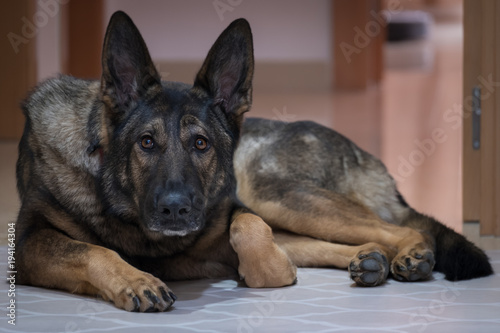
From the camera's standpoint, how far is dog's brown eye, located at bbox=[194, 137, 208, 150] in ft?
9.80

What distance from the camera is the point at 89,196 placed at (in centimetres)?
311

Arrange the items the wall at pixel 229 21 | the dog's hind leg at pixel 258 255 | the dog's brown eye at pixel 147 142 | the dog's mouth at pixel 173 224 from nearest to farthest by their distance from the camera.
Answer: the dog's mouth at pixel 173 224
the dog's brown eye at pixel 147 142
the dog's hind leg at pixel 258 255
the wall at pixel 229 21

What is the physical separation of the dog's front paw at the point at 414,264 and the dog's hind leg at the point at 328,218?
0.09 meters

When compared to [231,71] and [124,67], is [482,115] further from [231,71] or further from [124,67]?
[124,67]

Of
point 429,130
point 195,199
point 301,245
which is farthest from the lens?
point 429,130

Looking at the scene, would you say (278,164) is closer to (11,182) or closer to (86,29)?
(11,182)

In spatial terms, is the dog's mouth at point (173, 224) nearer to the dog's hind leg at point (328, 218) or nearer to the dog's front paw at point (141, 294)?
the dog's front paw at point (141, 294)

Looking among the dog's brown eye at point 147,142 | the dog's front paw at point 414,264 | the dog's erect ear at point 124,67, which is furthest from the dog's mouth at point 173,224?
the dog's front paw at point 414,264

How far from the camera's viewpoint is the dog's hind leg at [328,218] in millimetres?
3424

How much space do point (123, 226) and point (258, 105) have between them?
5.65m

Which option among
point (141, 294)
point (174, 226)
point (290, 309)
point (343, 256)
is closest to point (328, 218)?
point (343, 256)

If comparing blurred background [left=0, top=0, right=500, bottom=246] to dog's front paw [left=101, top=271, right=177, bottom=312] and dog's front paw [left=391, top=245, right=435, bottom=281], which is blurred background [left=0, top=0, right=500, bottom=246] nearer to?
dog's front paw [left=391, top=245, right=435, bottom=281]

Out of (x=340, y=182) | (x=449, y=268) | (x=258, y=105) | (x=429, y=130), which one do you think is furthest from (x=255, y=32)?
(x=449, y=268)

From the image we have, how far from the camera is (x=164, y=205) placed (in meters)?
→ 2.79
